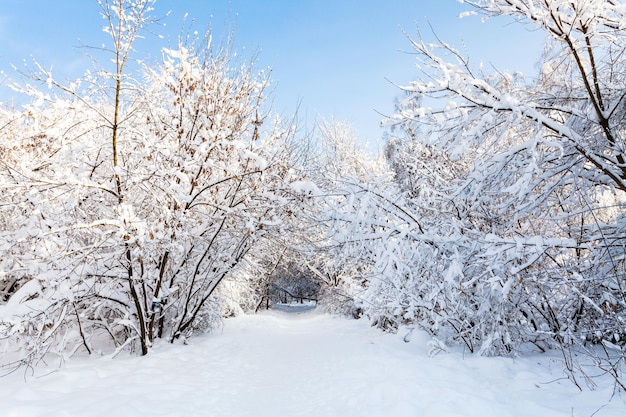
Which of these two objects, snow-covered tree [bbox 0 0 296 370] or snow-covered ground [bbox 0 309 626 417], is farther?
snow-covered tree [bbox 0 0 296 370]

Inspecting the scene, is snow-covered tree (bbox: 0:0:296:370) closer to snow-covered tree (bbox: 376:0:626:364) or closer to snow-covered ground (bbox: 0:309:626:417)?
snow-covered ground (bbox: 0:309:626:417)

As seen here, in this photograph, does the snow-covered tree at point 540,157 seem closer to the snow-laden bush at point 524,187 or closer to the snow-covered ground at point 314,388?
the snow-laden bush at point 524,187

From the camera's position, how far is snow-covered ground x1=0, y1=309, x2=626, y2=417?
3617 mm

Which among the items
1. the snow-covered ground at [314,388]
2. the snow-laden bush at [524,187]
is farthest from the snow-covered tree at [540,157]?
the snow-covered ground at [314,388]

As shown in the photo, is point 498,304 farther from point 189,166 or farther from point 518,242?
point 189,166

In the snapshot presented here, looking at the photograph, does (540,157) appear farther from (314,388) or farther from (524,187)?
(314,388)

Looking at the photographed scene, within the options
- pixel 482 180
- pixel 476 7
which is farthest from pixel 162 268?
pixel 476 7

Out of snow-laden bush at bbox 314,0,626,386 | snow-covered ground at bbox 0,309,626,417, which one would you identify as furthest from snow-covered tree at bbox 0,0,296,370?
snow-laden bush at bbox 314,0,626,386

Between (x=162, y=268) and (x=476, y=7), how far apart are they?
6.09m

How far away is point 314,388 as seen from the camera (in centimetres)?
527

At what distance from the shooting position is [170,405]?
13.8 feet

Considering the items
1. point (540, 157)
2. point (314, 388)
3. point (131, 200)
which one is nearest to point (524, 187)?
point (540, 157)

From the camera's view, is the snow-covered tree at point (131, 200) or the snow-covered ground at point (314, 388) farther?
the snow-covered tree at point (131, 200)

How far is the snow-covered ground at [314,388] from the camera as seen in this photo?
3.62 meters
